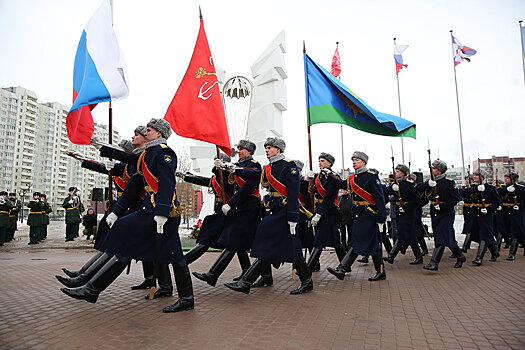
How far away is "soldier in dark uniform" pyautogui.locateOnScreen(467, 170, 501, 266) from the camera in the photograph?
862 centimetres

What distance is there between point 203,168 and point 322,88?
1425 cm

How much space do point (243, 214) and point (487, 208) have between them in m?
6.12

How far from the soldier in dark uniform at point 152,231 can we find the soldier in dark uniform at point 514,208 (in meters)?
8.19

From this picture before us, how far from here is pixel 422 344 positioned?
3506mm

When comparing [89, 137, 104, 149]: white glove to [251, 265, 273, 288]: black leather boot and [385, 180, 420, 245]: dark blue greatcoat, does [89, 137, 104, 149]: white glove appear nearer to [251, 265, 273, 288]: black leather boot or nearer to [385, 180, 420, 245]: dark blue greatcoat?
[251, 265, 273, 288]: black leather boot

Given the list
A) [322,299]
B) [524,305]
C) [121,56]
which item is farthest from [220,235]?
[524,305]

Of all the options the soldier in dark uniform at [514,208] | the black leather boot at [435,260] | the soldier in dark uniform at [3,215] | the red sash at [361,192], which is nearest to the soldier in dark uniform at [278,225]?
the red sash at [361,192]

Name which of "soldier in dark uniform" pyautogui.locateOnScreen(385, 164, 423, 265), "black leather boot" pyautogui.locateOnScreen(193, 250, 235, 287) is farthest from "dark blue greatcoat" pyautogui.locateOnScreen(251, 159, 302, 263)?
"soldier in dark uniform" pyautogui.locateOnScreen(385, 164, 423, 265)

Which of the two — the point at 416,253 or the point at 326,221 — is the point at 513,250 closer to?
the point at 416,253

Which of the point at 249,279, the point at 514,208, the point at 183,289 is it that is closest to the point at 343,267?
the point at 249,279

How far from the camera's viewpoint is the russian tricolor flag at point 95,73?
18.7 feet

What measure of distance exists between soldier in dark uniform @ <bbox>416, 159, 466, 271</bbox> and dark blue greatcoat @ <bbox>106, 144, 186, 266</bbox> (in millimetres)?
5015

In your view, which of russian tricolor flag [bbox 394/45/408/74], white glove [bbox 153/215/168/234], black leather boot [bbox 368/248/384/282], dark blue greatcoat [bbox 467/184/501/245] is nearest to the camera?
white glove [bbox 153/215/168/234]

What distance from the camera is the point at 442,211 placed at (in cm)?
789
